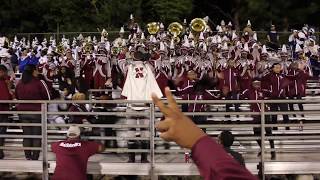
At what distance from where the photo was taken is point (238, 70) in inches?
561

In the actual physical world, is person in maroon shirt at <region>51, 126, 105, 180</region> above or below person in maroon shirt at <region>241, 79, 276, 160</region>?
below

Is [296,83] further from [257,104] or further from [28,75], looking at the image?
[28,75]

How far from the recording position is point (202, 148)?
206 centimetres

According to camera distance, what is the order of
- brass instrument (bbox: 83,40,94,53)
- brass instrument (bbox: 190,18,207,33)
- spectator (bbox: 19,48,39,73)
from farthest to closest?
brass instrument (bbox: 190,18,207,33)
spectator (bbox: 19,48,39,73)
brass instrument (bbox: 83,40,94,53)

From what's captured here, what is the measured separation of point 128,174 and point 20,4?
3293 cm

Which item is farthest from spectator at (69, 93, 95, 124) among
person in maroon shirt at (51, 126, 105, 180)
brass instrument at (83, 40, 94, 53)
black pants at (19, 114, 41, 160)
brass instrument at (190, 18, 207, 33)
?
brass instrument at (190, 18, 207, 33)

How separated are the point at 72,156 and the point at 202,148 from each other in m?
5.36

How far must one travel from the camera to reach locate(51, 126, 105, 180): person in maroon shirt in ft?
23.7

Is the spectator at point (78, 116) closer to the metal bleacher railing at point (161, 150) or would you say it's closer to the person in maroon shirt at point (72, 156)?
the metal bleacher railing at point (161, 150)

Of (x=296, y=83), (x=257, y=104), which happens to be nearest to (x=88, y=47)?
(x=296, y=83)

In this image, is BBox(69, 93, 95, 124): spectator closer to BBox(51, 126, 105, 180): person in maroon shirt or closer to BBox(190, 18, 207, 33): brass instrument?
BBox(51, 126, 105, 180): person in maroon shirt

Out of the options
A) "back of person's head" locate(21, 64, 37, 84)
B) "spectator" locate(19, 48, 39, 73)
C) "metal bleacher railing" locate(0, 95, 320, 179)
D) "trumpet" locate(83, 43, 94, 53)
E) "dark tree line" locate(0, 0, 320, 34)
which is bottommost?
"metal bleacher railing" locate(0, 95, 320, 179)

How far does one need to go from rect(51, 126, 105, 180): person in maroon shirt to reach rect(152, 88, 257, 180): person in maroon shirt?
205 inches

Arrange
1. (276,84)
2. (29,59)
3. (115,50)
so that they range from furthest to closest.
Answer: (29,59), (115,50), (276,84)
